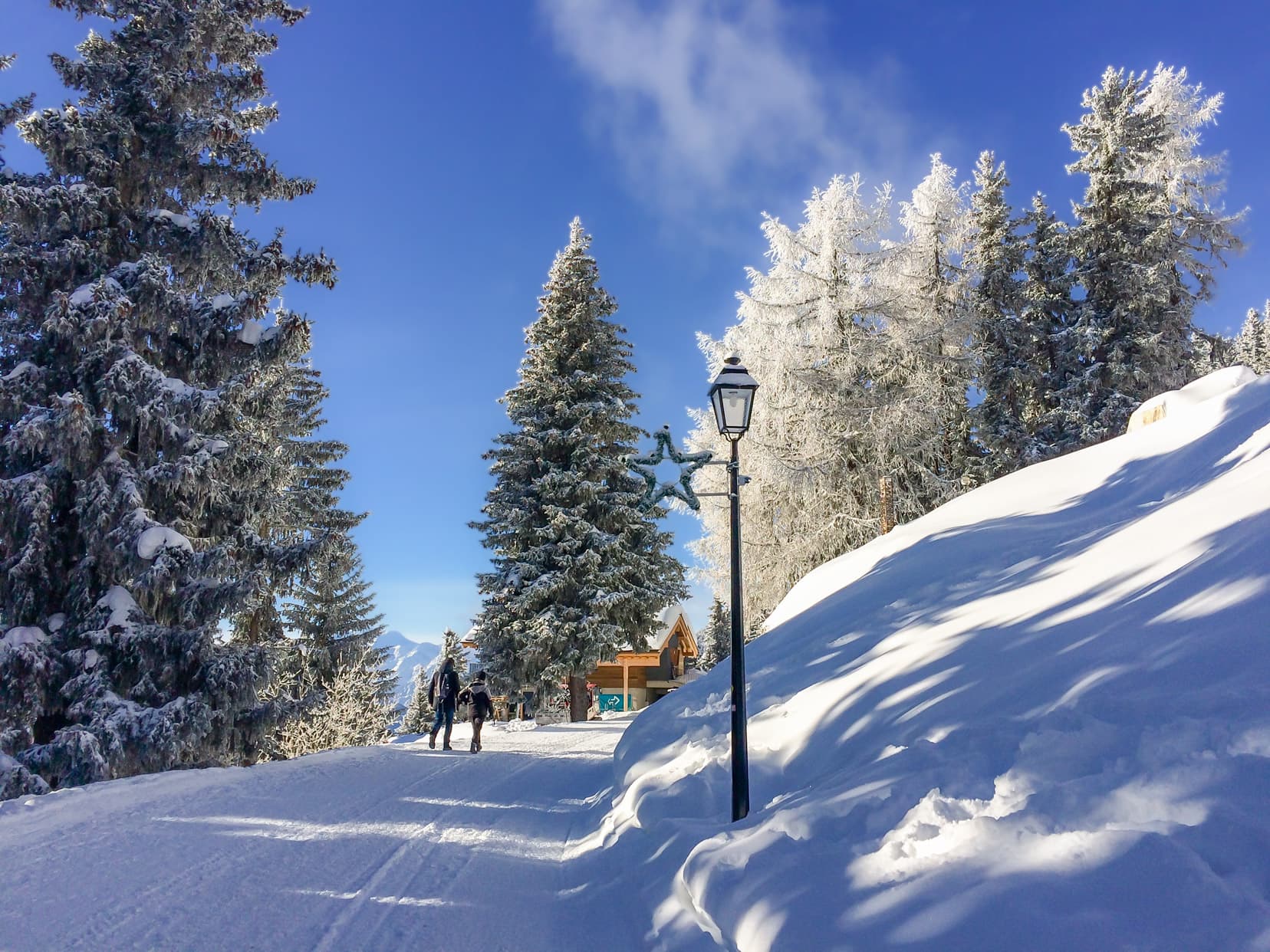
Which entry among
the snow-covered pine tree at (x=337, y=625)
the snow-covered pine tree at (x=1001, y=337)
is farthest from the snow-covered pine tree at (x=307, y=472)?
the snow-covered pine tree at (x=1001, y=337)

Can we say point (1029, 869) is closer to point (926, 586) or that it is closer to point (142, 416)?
point (926, 586)

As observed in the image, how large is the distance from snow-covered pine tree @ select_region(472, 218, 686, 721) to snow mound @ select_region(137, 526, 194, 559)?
1138 cm

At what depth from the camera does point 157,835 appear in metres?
5.73

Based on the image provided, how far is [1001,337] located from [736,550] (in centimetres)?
2226

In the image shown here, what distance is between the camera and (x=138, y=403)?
32.7 ft

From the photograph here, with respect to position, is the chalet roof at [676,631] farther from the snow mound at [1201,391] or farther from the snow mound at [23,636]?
the snow mound at [23,636]

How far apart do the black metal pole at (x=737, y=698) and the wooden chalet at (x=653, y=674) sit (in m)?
28.4

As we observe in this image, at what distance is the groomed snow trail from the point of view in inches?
159

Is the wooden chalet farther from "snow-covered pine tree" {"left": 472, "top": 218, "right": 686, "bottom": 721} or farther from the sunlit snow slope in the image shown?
the sunlit snow slope

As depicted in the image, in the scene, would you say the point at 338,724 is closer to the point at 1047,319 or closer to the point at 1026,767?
the point at 1026,767

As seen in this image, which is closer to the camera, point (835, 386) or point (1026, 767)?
point (1026, 767)

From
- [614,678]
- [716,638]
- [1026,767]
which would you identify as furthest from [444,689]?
[716,638]

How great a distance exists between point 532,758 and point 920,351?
13.7 m

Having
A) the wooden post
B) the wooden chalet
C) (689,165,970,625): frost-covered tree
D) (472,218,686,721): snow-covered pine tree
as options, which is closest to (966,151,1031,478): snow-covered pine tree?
(689,165,970,625): frost-covered tree
